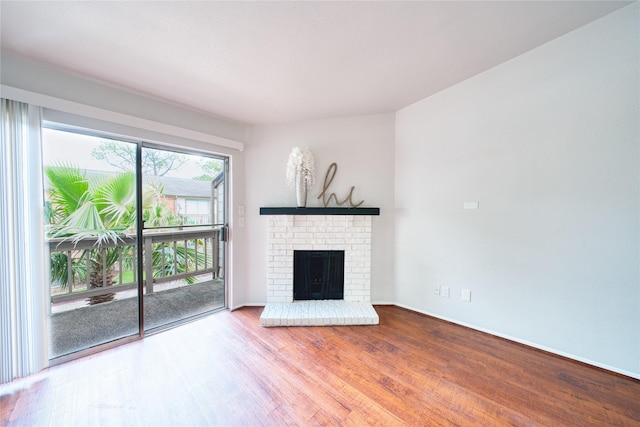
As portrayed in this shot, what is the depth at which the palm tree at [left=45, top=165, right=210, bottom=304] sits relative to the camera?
1843 millimetres

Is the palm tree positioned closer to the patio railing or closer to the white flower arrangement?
the patio railing

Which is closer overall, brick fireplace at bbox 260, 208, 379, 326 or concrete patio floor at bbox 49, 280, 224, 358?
concrete patio floor at bbox 49, 280, 224, 358

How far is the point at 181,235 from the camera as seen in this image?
254 cm

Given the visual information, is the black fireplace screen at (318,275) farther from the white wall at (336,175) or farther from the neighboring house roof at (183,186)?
the neighboring house roof at (183,186)

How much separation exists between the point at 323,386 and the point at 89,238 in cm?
237

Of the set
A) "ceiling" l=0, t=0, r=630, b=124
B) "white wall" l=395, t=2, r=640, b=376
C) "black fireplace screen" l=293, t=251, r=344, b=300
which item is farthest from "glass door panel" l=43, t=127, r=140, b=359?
"white wall" l=395, t=2, r=640, b=376

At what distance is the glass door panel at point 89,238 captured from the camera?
6.05 ft

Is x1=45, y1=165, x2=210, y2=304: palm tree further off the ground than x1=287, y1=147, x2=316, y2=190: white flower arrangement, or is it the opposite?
x1=287, y1=147, x2=316, y2=190: white flower arrangement

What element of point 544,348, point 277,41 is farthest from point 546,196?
point 277,41

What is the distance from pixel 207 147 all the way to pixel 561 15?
10.8 ft

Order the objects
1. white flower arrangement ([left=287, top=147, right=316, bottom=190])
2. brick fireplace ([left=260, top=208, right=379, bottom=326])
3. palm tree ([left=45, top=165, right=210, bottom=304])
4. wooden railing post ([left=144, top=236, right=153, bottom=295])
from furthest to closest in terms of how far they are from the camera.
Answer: brick fireplace ([left=260, top=208, right=379, bottom=326]) → white flower arrangement ([left=287, top=147, right=316, bottom=190]) → wooden railing post ([left=144, top=236, right=153, bottom=295]) → palm tree ([left=45, top=165, right=210, bottom=304])

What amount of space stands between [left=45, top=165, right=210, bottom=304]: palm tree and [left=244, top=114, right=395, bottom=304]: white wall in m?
1.16

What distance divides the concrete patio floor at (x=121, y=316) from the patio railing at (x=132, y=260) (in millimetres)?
145

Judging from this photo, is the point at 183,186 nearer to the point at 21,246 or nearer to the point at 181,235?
the point at 181,235
